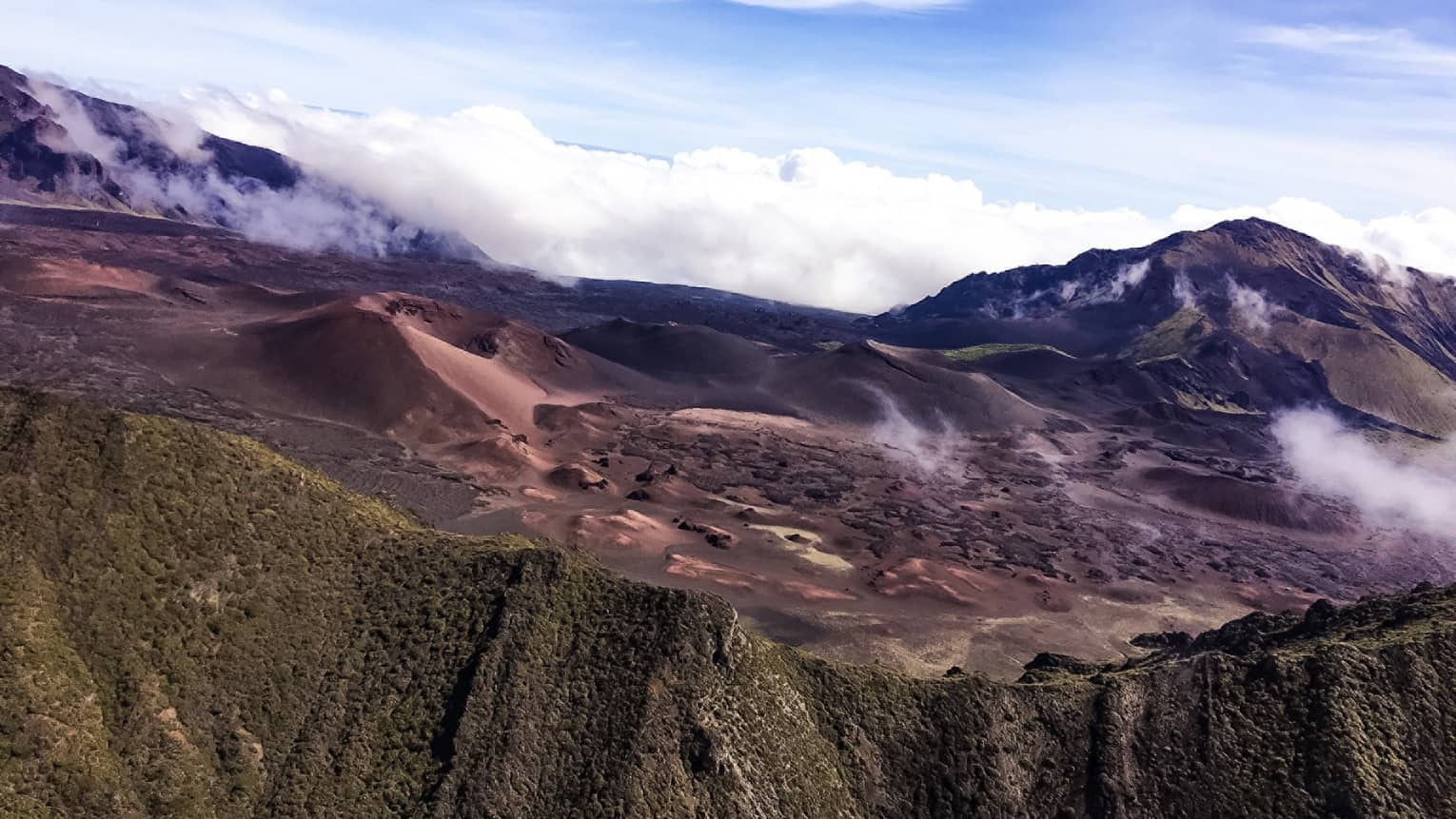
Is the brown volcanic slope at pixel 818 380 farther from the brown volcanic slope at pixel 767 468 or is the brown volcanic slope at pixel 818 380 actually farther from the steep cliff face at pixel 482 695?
the steep cliff face at pixel 482 695

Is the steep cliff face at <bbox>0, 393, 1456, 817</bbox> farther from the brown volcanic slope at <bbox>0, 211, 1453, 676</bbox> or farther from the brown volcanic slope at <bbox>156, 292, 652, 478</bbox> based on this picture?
the brown volcanic slope at <bbox>156, 292, 652, 478</bbox>

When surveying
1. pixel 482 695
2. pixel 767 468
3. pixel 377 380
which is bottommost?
pixel 767 468

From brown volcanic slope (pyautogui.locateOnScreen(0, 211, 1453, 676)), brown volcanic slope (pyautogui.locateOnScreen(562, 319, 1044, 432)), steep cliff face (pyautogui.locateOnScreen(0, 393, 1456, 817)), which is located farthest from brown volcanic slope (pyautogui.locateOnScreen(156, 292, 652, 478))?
steep cliff face (pyautogui.locateOnScreen(0, 393, 1456, 817))

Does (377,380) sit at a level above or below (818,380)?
below

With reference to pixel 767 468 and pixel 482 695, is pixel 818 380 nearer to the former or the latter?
pixel 767 468

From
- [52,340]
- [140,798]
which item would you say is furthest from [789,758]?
[52,340]

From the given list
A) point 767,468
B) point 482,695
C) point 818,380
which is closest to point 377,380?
point 767,468
